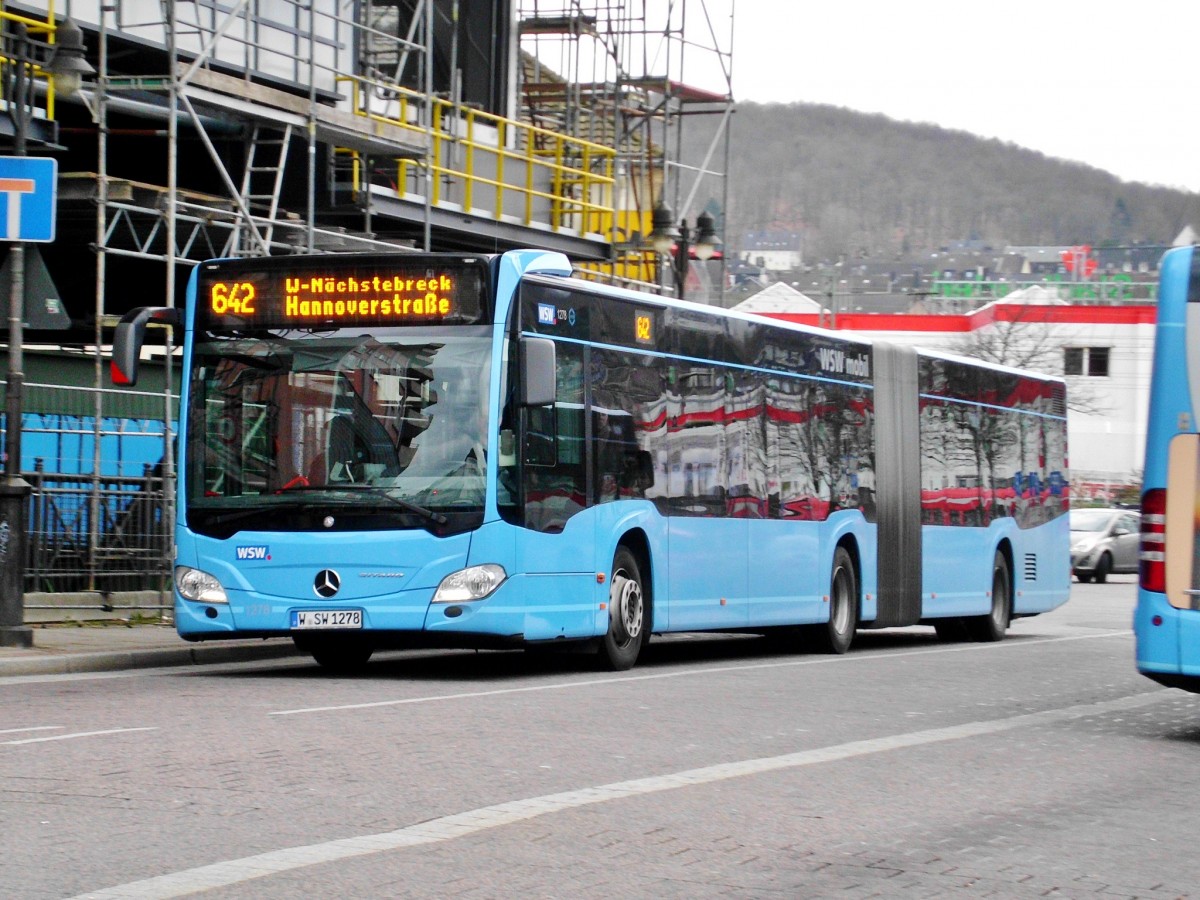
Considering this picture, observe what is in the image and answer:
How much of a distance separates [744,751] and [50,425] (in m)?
11.8

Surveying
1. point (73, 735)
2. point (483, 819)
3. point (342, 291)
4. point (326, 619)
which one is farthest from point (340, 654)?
point (483, 819)

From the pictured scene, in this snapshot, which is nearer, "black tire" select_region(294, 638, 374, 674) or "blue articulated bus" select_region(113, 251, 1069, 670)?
"blue articulated bus" select_region(113, 251, 1069, 670)

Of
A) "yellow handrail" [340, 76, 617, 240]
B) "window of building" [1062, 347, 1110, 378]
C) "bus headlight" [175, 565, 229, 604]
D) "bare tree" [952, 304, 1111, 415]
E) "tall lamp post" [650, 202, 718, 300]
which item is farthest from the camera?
"window of building" [1062, 347, 1110, 378]

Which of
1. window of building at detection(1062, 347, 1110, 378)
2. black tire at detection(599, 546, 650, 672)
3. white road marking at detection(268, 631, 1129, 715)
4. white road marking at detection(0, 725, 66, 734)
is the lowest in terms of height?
white road marking at detection(268, 631, 1129, 715)

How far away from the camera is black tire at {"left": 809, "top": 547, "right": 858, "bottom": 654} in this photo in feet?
64.2

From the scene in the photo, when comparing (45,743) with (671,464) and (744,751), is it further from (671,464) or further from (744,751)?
(671,464)

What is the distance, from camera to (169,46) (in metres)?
20.7

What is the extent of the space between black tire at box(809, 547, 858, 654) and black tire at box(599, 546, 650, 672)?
13.2 ft

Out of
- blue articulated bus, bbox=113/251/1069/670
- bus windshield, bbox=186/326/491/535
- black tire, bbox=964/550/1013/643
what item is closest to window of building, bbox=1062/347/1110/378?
black tire, bbox=964/550/1013/643

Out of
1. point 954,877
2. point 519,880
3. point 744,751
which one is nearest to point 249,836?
point 519,880

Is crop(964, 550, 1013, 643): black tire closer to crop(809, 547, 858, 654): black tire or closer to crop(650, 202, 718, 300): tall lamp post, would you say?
crop(809, 547, 858, 654): black tire

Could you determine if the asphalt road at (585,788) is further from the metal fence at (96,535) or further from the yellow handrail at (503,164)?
the yellow handrail at (503,164)

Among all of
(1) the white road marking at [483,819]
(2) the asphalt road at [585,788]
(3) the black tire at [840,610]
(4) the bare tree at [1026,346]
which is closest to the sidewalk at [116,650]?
(2) the asphalt road at [585,788]

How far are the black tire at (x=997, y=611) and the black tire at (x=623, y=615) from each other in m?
8.43
